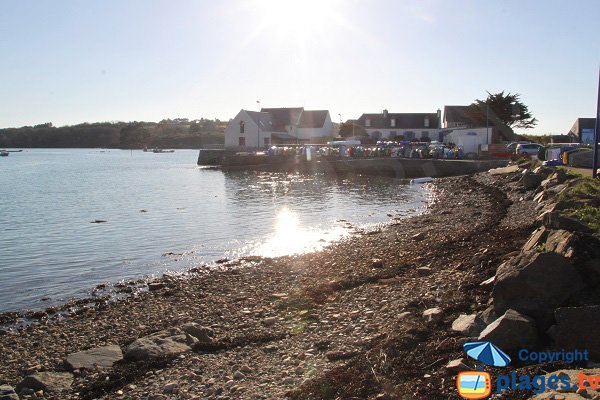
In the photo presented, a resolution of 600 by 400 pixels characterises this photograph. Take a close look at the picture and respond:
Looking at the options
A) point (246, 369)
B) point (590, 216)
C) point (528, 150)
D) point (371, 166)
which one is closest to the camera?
point (246, 369)

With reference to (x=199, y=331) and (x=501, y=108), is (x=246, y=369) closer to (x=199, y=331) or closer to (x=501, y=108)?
(x=199, y=331)

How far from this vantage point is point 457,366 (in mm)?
5840

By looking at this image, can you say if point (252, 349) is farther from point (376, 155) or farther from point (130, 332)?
point (376, 155)

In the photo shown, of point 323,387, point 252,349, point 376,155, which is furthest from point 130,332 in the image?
point 376,155

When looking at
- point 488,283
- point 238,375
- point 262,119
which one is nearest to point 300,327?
point 238,375

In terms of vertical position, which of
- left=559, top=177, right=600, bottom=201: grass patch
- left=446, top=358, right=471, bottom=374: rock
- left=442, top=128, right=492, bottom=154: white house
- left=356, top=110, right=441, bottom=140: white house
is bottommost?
left=446, top=358, right=471, bottom=374: rock

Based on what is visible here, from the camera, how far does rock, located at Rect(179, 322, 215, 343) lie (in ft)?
28.6

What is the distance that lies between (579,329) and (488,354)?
1048 mm

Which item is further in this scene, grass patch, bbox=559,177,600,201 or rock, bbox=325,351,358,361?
grass patch, bbox=559,177,600,201

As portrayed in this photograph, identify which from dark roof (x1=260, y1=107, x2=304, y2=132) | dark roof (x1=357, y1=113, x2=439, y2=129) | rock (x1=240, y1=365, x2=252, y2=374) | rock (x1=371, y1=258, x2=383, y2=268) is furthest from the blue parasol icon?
dark roof (x1=260, y1=107, x2=304, y2=132)

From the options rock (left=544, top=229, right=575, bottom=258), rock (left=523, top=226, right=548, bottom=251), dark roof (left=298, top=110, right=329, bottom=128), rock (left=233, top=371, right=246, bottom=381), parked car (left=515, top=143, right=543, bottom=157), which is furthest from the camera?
dark roof (left=298, top=110, right=329, bottom=128)

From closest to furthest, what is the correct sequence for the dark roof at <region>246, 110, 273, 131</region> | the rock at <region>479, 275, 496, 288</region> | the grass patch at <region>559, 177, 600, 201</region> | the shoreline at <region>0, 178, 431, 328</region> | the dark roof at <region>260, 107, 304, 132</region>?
the rock at <region>479, 275, 496, 288</region>
the shoreline at <region>0, 178, 431, 328</region>
the grass patch at <region>559, 177, 600, 201</region>
the dark roof at <region>246, 110, 273, 131</region>
the dark roof at <region>260, 107, 304, 132</region>

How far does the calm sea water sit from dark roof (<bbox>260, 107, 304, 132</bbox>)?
53.1 metres

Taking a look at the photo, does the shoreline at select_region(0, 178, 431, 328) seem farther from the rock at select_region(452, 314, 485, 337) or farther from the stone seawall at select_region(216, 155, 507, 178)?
the stone seawall at select_region(216, 155, 507, 178)
